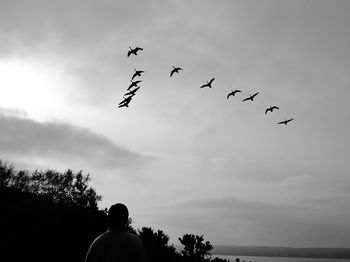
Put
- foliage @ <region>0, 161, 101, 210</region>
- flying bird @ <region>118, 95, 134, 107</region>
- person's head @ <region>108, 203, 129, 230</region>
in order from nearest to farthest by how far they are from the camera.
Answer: person's head @ <region>108, 203, 129, 230</region>
flying bird @ <region>118, 95, 134, 107</region>
foliage @ <region>0, 161, 101, 210</region>

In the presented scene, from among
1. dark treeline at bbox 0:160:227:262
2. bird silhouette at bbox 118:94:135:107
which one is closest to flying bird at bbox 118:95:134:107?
bird silhouette at bbox 118:94:135:107

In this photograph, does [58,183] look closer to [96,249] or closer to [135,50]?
[135,50]

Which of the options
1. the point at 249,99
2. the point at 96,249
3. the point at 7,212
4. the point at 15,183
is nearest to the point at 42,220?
the point at 7,212

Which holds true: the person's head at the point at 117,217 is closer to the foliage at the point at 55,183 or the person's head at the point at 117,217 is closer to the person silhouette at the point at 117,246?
the person silhouette at the point at 117,246

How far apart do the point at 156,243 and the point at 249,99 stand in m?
15.8

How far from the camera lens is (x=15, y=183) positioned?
180 feet

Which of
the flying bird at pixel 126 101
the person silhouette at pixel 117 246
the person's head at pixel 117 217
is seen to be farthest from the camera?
the flying bird at pixel 126 101

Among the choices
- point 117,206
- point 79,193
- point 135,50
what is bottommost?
point 117,206

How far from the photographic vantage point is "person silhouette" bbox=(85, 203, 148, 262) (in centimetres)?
514

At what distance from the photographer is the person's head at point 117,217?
541 cm

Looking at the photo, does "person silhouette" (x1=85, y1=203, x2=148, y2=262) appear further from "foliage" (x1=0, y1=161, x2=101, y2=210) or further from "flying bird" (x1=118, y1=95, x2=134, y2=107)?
"foliage" (x1=0, y1=161, x2=101, y2=210)

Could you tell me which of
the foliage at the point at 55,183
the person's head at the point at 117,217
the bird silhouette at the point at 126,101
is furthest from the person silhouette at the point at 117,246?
the foliage at the point at 55,183

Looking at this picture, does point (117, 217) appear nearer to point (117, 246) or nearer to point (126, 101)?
point (117, 246)

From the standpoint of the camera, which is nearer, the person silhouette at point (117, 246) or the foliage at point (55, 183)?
the person silhouette at point (117, 246)
